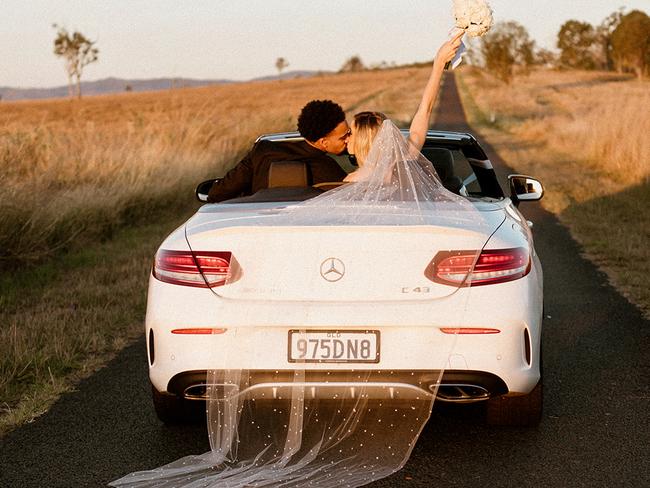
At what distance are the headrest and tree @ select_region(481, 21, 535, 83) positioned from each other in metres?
48.7

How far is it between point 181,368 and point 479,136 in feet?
93.8

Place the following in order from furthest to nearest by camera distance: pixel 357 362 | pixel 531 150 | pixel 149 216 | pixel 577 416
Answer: pixel 531 150, pixel 149 216, pixel 577 416, pixel 357 362

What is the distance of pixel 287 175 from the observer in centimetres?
470

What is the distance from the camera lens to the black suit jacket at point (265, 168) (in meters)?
5.00

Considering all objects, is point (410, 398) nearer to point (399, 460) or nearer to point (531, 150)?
point (399, 460)

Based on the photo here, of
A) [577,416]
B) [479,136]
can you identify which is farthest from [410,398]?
Answer: [479,136]

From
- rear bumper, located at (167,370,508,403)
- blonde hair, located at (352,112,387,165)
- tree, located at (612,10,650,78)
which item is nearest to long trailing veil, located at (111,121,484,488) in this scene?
rear bumper, located at (167,370,508,403)

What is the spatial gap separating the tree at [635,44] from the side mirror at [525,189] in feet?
325

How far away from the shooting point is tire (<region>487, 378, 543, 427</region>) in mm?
4262

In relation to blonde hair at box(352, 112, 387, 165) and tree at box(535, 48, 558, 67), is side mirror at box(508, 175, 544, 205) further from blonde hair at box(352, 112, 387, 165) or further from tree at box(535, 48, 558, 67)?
tree at box(535, 48, 558, 67)

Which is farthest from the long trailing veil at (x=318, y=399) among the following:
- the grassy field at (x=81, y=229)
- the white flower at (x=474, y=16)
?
the grassy field at (x=81, y=229)

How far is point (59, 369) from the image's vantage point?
568cm

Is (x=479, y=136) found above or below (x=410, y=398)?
below

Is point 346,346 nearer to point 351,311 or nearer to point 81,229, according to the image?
point 351,311
